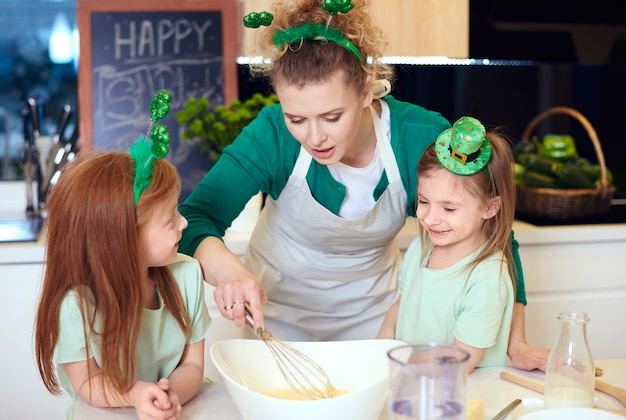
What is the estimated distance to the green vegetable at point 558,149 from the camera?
2.61 meters

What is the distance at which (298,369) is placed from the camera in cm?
117

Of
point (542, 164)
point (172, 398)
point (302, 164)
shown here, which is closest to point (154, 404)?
A: point (172, 398)

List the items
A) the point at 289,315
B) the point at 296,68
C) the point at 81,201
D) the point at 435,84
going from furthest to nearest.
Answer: the point at 435,84
the point at 289,315
the point at 296,68
the point at 81,201

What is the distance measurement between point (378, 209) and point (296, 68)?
1.27ft

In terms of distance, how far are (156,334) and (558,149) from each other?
1773 mm

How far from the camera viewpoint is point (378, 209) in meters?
1.64

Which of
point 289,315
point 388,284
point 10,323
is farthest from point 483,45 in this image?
point 10,323

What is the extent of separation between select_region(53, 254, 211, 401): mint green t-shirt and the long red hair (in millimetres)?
14

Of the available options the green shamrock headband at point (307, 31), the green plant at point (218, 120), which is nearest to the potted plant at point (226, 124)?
the green plant at point (218, 120)

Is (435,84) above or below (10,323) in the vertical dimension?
above

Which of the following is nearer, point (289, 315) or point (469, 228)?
point (469, 228)

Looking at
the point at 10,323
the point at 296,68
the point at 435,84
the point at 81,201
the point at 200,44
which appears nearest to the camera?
the point at 81,201

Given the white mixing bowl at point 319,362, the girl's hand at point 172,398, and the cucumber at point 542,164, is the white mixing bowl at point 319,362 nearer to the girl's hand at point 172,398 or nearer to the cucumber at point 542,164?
the girl's hand at point 172,398

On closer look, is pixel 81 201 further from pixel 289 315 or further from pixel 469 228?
pixel 289 315
